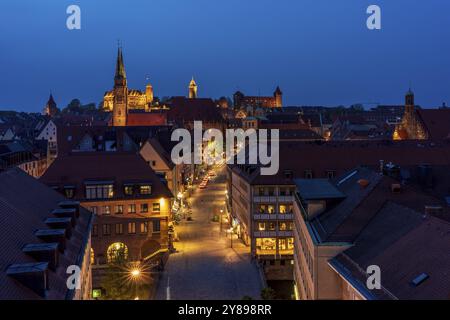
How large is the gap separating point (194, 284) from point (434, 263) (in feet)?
81.6

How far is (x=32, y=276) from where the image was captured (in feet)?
48.6

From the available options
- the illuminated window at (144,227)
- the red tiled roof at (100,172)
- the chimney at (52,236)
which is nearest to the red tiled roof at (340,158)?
the red tiled roof at (100,172)

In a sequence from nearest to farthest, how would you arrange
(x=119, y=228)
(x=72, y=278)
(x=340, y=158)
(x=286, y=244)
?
(x=72, y=278), (x=119, y=228), (x=286, y=244), (x=340, y=158)

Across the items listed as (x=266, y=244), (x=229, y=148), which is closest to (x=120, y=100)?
(x=229, y=148)

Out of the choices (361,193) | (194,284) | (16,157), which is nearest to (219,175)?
(16,157)

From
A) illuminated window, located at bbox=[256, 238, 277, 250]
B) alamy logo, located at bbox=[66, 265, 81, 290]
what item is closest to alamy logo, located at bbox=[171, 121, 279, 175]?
illuminated window, located at bbox=[256, 238, 277, 250]

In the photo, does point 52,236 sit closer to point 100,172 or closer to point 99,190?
point 99,190

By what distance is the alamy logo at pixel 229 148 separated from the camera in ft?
177

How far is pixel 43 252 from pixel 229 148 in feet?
433

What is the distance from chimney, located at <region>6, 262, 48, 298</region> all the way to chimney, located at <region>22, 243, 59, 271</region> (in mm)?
2198

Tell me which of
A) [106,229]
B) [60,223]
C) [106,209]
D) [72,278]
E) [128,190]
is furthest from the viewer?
[128,190]

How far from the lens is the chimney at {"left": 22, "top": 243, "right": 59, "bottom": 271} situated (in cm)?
1744

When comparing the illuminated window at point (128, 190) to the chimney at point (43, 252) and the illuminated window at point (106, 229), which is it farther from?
the chimney at point (43, 252)
